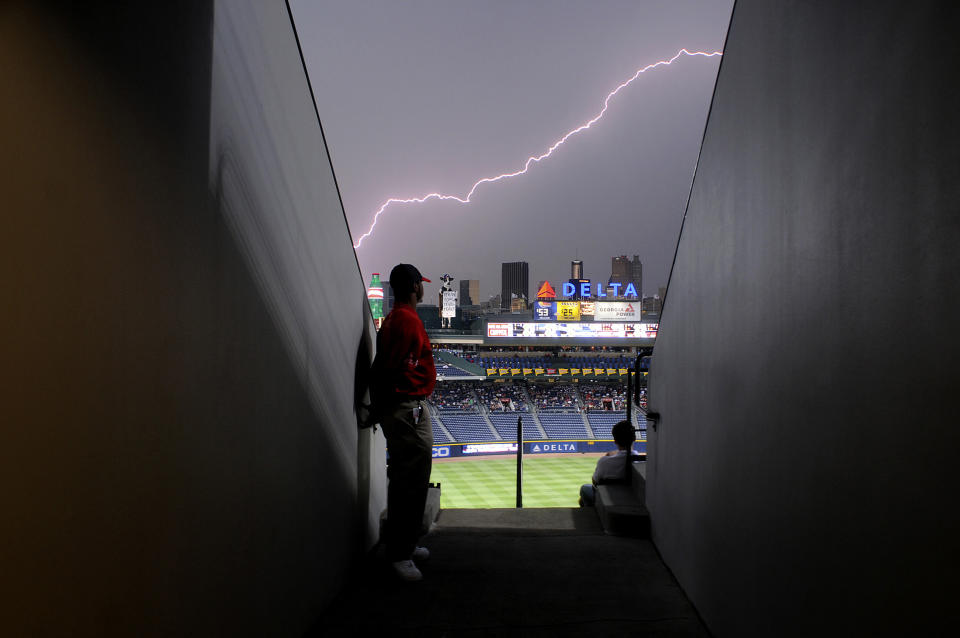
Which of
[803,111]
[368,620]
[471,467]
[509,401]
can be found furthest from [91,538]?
[509,401]

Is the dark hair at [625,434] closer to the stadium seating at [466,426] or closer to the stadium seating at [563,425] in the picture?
the stadium seating at [466,426]

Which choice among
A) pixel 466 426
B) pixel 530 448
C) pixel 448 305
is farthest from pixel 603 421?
pixel 448 305

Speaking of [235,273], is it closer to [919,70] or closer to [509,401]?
[919,70]

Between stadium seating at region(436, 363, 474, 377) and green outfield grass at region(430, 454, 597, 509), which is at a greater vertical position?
stadium seating at region(436, 363, 474, 377)

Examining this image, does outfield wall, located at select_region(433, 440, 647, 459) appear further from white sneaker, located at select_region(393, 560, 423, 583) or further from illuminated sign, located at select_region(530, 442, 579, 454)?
white sneaker, located at select_region(393, 560, 423, 583)

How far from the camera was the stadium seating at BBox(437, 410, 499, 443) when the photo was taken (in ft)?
84.1

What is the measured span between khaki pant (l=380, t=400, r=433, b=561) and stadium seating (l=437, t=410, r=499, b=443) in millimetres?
22845

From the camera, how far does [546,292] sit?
116ft

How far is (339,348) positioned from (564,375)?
102 feet

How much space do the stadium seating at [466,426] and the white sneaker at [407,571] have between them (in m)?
22.9

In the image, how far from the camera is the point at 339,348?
2.49 m

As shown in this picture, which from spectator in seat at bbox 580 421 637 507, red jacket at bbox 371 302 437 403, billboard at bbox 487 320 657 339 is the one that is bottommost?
billboard at bbox 487 320 657 339

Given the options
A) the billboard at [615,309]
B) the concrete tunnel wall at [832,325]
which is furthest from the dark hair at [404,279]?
the billboard at [615,309]

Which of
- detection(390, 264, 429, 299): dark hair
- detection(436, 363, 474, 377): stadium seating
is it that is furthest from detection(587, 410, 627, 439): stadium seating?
detection(390, 264, 429, 299): dark hair
